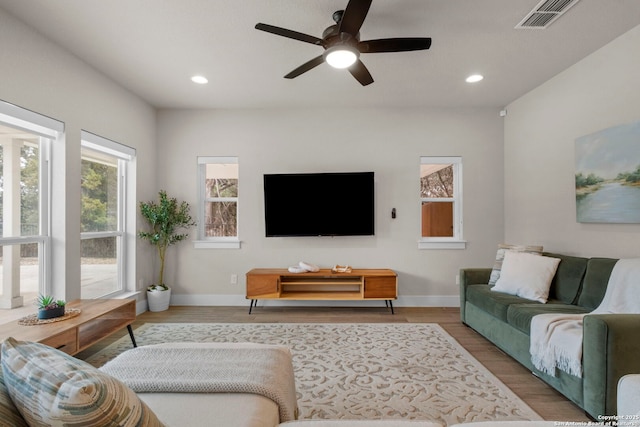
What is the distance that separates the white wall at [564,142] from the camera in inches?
104

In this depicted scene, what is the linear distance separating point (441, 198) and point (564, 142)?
1.52 meters

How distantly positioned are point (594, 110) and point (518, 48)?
93 centimetres

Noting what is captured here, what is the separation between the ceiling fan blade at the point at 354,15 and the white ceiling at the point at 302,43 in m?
0.32

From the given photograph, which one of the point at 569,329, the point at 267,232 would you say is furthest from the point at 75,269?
the point at 569,329

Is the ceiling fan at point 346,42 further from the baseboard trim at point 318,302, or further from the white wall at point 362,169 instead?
the baseboard trim at point 318,302

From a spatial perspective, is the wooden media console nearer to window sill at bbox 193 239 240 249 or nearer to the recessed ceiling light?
window sill at bbox 193 239 240 249

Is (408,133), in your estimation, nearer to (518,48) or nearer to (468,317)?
(518,48)

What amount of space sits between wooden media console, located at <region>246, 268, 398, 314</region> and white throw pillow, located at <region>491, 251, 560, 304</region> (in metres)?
1.23

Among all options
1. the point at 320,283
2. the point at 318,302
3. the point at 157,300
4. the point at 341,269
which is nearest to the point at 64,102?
the point at 157,300

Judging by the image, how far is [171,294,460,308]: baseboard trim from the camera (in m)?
4.31

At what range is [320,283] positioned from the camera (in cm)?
413

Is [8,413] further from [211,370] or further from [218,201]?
[218,201]

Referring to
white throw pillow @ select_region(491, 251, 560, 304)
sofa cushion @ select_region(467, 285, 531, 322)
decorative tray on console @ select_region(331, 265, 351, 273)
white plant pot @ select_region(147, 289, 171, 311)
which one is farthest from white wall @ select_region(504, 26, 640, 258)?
white plant pot @ select_region(147, 289, 171, 311)

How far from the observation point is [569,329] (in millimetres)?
2070
